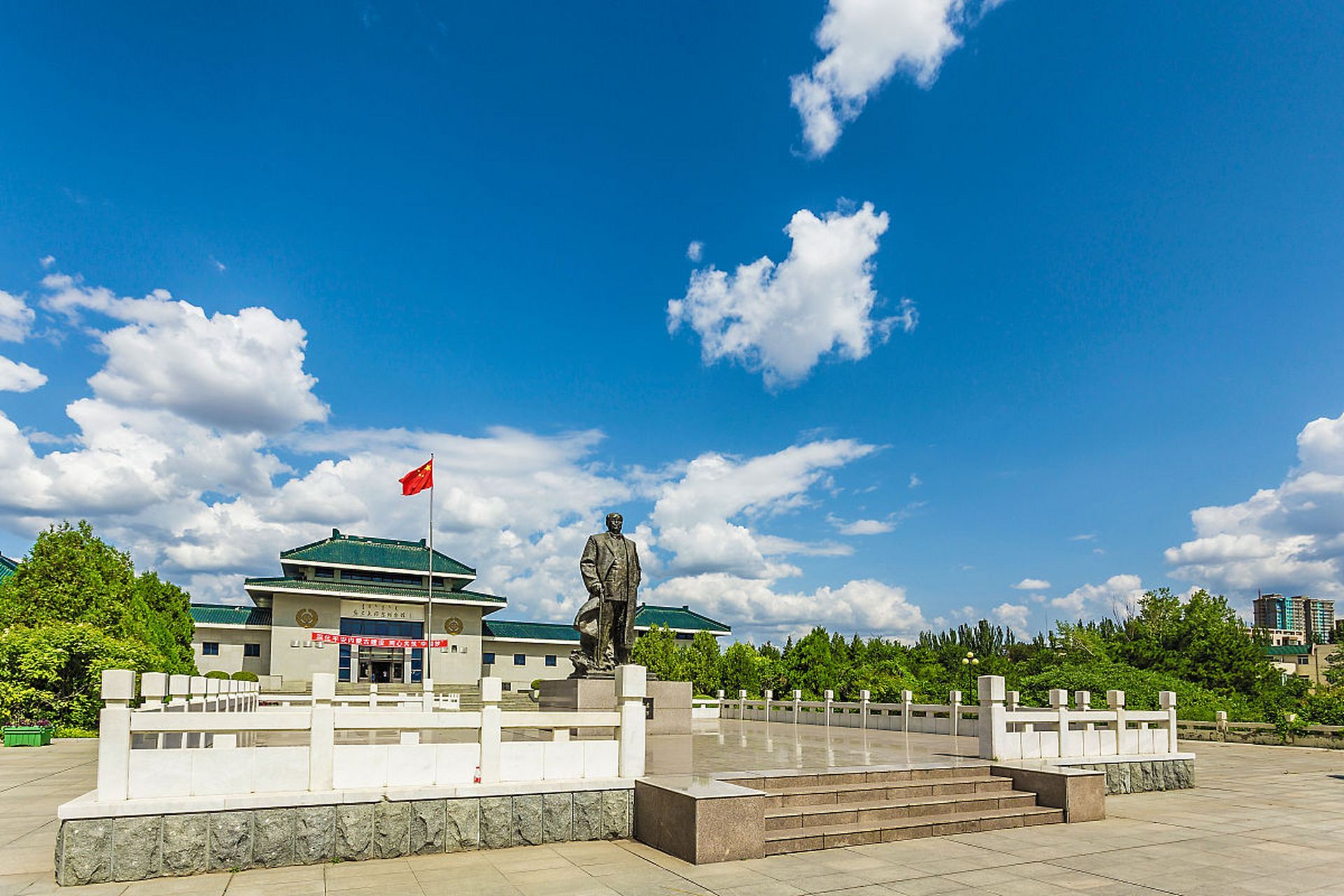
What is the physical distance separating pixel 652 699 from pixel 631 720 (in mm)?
3664

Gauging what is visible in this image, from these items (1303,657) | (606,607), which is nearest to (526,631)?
(606,607)

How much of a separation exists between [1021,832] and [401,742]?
6.89 metres

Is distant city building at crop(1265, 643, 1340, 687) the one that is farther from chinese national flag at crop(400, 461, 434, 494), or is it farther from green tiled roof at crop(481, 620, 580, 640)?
chinese national flag at crop(400, 461, 434, 494)

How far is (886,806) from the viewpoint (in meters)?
9.64

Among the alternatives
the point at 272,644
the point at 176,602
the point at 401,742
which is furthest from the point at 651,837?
the point at 272,644

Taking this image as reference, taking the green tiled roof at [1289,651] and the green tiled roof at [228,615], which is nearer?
the green tiled roof at [228,615]

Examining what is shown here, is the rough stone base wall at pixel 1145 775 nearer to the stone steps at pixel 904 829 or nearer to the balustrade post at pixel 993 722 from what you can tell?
the balustrade post at pixel 993 722

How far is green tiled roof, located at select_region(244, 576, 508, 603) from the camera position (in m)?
45.8

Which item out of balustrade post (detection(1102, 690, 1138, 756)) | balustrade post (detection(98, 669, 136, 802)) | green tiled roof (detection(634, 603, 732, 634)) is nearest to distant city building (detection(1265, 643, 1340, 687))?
green tiled roof (detection(634, 603, 732, 634))

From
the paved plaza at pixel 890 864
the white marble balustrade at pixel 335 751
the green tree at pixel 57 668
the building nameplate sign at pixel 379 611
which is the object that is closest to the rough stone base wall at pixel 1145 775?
the paved plaza at pixel 890 864

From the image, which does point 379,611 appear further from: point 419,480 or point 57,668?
point 57,668

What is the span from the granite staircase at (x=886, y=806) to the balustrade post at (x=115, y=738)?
5.75 metres

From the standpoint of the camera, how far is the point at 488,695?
870 centimetres

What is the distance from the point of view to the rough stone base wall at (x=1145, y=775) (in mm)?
12828
